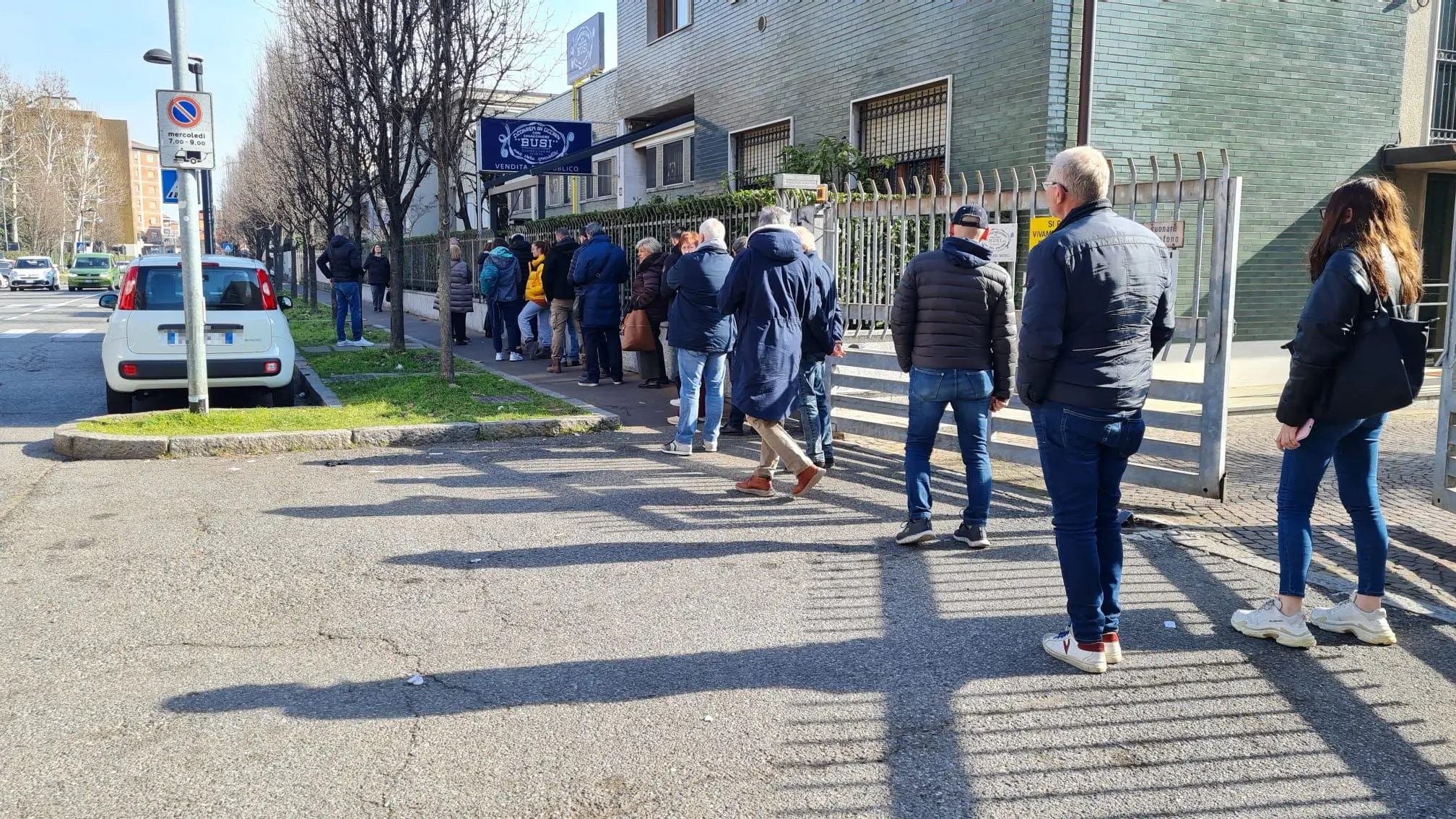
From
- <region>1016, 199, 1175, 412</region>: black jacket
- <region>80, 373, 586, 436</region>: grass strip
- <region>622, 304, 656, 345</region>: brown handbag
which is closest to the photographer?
<region>1016, 199, 1175, 412</region>: black jacket

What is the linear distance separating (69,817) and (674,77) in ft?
61.7

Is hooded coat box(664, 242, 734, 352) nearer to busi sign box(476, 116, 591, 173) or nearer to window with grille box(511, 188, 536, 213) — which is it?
busi sign box(476, 116, 591, 173)

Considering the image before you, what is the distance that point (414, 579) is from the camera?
5.25m

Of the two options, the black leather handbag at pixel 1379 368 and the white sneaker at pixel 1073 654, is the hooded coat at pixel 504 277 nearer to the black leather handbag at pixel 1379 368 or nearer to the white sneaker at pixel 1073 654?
the white sneaker at pixel 1073 654

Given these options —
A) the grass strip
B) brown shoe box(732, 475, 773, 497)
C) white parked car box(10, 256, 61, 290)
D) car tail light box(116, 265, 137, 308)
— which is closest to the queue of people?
brown shoe box(732, 475, 773, 497)

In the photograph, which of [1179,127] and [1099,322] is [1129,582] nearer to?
[1099,322]

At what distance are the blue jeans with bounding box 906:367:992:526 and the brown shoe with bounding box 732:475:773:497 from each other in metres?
1.42

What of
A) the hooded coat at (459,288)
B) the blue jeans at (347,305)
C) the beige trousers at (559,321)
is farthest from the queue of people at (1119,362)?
the blue jeans at (347,305)

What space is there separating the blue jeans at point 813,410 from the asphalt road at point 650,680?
1.43 m

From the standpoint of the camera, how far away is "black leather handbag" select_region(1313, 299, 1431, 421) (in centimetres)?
403

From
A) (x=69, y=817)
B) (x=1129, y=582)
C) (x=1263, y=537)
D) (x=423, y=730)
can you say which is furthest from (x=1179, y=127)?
(x=69, y=817)

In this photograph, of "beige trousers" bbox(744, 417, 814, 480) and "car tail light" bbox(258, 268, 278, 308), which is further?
"car tail light" bbox(258, 268, 278, 308)

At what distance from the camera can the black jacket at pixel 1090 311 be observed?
3947 millimetres

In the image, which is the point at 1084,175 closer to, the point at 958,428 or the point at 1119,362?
the point at 1119,362
